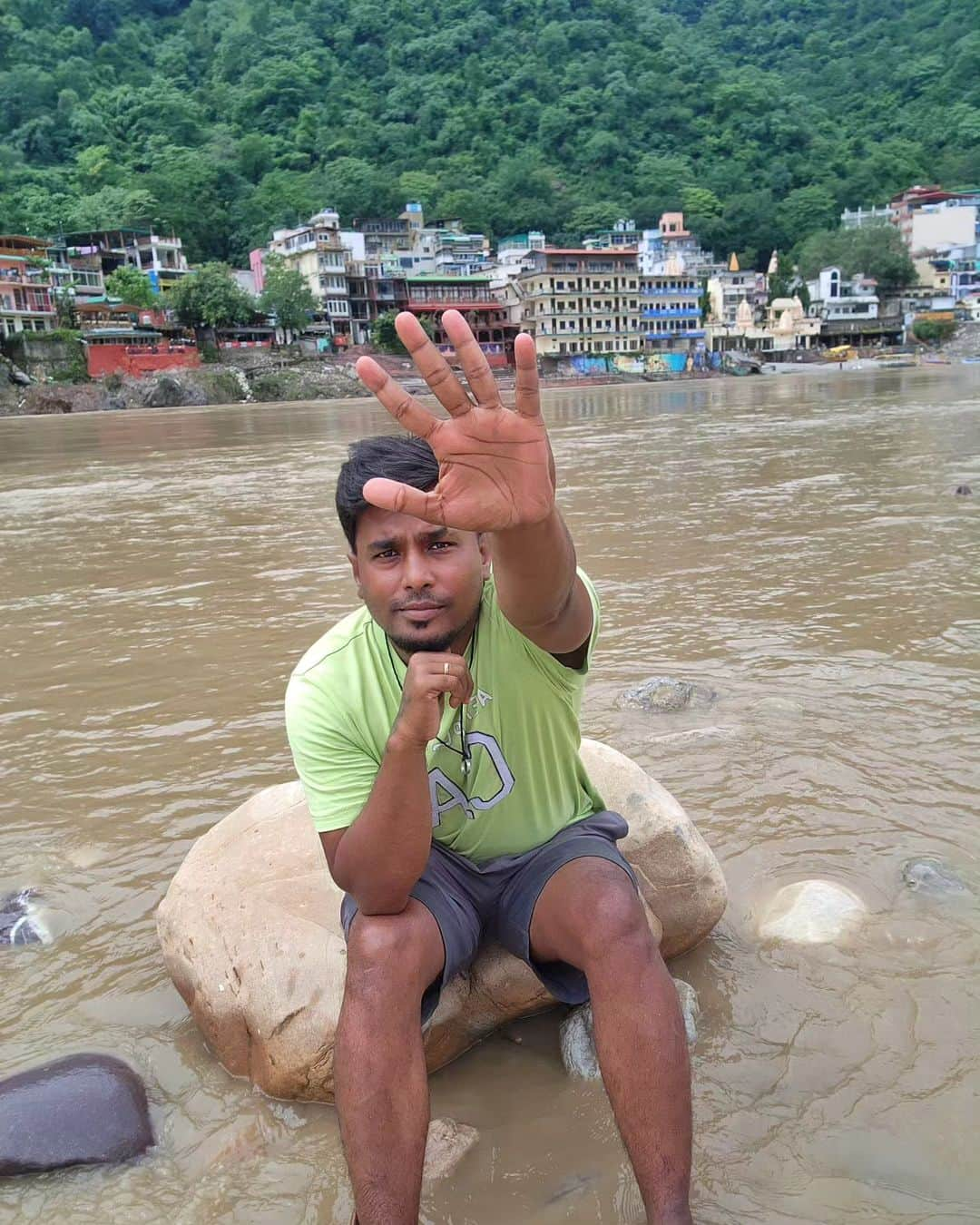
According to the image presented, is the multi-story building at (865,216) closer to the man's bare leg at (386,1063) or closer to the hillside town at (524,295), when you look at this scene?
the hillside town at (524,295)

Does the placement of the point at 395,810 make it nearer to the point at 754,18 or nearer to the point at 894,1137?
the point at 894,1137

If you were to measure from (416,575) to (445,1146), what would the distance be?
1.42m

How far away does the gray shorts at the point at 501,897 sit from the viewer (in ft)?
7.74

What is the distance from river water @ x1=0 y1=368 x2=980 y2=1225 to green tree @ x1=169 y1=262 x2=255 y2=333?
53.2m

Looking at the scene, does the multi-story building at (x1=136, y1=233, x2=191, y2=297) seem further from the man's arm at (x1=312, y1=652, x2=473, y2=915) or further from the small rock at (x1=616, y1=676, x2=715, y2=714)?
the man's arm at (x1=312, y1=652, x2=473, y2=915)

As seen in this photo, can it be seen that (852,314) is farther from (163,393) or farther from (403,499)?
(403,499)

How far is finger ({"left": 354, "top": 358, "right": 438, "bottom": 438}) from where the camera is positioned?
2010 mm

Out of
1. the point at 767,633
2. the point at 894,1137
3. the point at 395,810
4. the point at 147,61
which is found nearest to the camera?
the point at 395,810

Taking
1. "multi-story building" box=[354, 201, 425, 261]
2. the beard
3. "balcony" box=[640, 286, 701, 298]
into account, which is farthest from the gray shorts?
"multi-story building" box=[354, 201, 425, 261]

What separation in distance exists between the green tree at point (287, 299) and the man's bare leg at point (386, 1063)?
6695 centimetres

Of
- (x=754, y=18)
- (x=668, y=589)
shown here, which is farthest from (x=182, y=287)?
(x=754, y=18)

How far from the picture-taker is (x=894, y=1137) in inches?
89.4

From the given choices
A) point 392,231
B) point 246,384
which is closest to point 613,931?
point 246,384

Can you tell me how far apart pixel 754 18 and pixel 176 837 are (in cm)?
17081
